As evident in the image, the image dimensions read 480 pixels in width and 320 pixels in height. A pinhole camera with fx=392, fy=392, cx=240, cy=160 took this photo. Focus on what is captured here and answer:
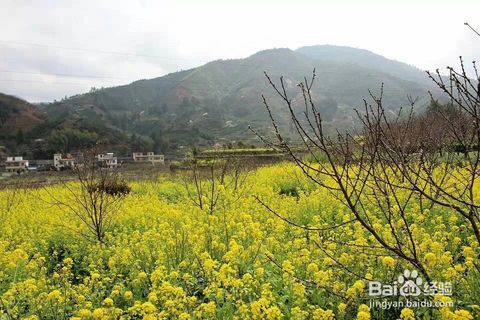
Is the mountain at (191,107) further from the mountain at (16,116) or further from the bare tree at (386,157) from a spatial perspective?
the bare tree at (386,157)

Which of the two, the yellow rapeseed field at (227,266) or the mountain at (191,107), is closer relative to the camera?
the yellow rapeseed field at (227,266)

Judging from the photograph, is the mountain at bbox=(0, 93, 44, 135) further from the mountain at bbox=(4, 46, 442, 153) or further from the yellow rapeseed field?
the yellow rapeseed field

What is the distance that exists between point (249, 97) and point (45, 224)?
148227 millimetres

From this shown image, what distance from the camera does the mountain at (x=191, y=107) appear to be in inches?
A: 3137

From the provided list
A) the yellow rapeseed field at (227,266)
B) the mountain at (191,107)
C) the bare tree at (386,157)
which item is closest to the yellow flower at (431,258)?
the yellow rapeseed field at (227,266)

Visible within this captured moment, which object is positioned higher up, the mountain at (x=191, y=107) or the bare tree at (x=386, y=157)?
the mountain at (x=191, y=107)

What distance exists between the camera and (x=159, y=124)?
113m

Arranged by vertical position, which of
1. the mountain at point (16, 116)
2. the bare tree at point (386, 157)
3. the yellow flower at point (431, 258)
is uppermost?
the mountain at point (16, 116)

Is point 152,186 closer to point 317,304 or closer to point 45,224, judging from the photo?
point 45,224

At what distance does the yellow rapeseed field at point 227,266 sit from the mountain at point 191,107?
59865 mm

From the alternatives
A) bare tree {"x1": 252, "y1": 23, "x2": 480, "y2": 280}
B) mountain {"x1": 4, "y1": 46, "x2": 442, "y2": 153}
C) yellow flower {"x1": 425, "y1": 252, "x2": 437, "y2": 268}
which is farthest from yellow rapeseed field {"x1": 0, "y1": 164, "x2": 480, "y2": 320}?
mountain {"x1": 4, "y1": 46, "x2": 442, "y2": 153}

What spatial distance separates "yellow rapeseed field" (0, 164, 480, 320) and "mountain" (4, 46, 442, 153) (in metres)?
59.9

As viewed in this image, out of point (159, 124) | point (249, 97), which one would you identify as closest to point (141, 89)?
point (249, 97)

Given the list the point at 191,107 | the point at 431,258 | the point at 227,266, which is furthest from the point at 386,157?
the point at 191,107
